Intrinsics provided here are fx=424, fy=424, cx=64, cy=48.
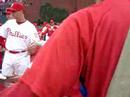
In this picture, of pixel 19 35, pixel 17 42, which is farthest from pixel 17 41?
pixel 19 35

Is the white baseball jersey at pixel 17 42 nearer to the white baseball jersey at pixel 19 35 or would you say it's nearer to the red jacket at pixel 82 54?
the white baseball jersey at pixel 19 35

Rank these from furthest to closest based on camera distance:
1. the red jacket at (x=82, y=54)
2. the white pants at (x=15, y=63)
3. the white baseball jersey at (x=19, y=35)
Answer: the white pants at (x=15, y=63)
the white baseball jersey at (x=19, y=35)
the red jacket at (x=82, y=54)

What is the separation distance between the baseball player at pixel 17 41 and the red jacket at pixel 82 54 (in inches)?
279

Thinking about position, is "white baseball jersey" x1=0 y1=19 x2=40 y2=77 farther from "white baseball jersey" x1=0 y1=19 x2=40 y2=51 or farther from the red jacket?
the red jacket

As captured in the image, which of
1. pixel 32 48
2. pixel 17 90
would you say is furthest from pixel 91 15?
pixel 32 48

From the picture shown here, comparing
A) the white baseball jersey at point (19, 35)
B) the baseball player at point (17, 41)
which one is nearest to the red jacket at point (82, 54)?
the baseball player at point (17, 41)

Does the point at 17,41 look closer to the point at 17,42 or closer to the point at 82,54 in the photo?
the point at 17,42

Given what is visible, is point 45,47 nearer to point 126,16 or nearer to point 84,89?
point 84,89

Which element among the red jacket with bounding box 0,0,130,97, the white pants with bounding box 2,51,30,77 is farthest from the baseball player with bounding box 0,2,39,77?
the red jacket with bounding box 0,0,130,97

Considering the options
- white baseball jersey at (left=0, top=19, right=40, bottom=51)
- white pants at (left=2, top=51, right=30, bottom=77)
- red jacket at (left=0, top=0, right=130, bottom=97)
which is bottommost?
white pants at (left=2, top=51, right=30, bottom=77)

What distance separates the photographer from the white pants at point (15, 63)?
9281 mm

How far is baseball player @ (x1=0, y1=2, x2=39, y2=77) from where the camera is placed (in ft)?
29.5

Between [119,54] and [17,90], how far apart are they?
426 millimetres

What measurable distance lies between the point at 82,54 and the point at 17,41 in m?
7.54
